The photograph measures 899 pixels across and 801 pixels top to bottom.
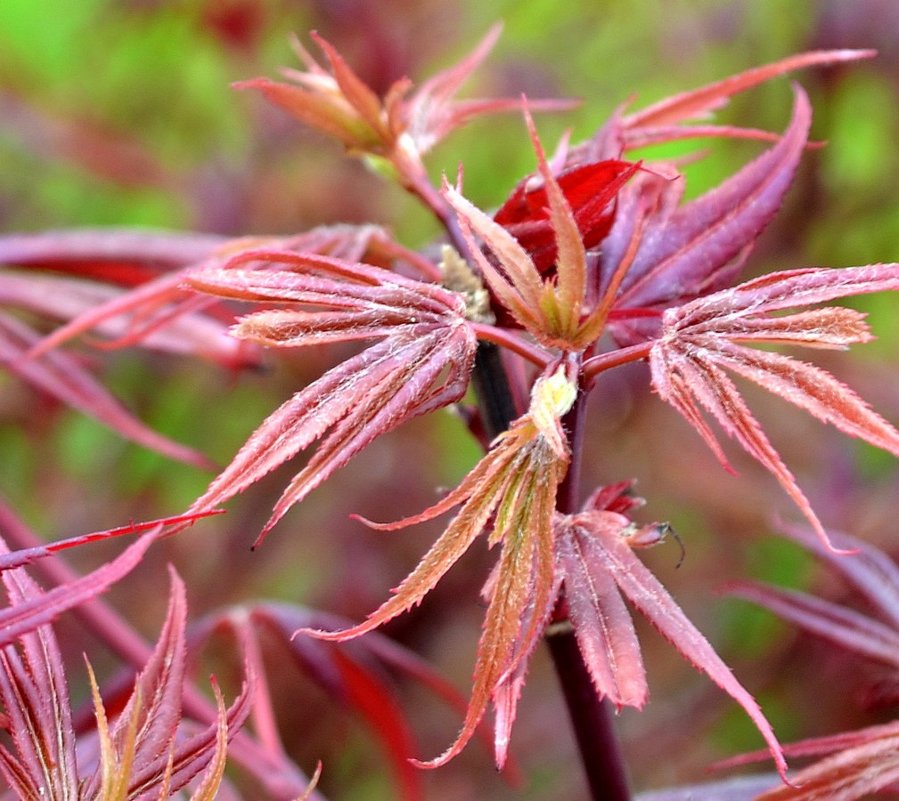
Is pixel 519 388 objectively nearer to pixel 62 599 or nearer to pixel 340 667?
pixel 62 599

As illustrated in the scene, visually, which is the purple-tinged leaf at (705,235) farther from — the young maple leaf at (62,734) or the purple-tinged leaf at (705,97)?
the young maple leaf at (62,734)

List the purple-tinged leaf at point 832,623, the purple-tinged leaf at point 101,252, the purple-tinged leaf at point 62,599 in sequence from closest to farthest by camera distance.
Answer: the purple-tinged leaf at point 62,599 → the purple-tinged leaf at point 832,623 → the purple-tinged leaf at point 101,252

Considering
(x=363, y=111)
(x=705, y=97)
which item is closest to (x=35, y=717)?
(x=363, y=111)

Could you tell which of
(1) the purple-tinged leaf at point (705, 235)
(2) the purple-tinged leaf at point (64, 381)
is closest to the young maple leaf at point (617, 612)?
(1) the purple-tinged leaf at point (705, 235)

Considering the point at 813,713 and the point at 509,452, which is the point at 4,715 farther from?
the point at 813,713

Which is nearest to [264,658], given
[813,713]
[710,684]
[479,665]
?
[710,684]

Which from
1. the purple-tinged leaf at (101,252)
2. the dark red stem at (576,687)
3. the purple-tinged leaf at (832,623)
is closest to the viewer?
the dark red stem at (576,687)

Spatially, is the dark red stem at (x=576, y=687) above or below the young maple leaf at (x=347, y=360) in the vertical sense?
below
